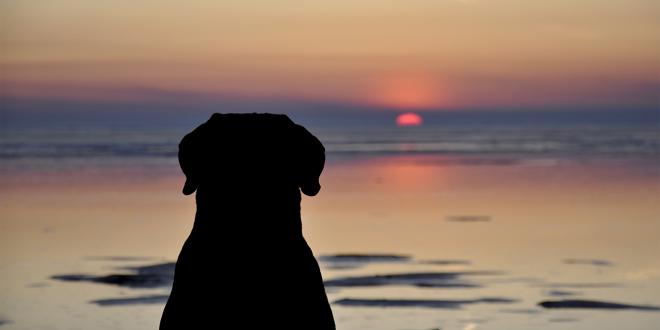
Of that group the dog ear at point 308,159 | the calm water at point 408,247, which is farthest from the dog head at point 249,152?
the calm water at point 408,247

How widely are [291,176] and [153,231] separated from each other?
35.3ft

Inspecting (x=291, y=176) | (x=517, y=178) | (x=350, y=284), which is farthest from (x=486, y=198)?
(x=291, y=176)

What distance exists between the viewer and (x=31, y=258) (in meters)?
14.0

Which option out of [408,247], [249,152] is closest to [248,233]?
[249,152]

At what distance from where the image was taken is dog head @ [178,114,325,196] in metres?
5.90

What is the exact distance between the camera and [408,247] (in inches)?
592

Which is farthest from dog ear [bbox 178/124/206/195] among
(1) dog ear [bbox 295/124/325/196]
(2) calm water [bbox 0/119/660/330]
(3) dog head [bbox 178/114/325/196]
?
(2) calm water [bbox 0/119/660/330]

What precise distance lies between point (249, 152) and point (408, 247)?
928 centimetres

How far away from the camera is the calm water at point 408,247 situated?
10867mm

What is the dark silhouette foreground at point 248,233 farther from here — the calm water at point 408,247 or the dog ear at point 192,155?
the calm water at point 408,247

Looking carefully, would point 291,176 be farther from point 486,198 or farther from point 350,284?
point 486,198

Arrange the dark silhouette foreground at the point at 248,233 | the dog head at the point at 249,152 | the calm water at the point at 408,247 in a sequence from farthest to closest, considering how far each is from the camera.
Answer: the calm water at the point at 408,247 < the dog head at the point at 249,152 < the dark silhouette foreground at the point at 248,233

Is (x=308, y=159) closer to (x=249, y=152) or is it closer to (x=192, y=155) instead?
(x=249, y=152)

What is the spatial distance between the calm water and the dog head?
4.48m
